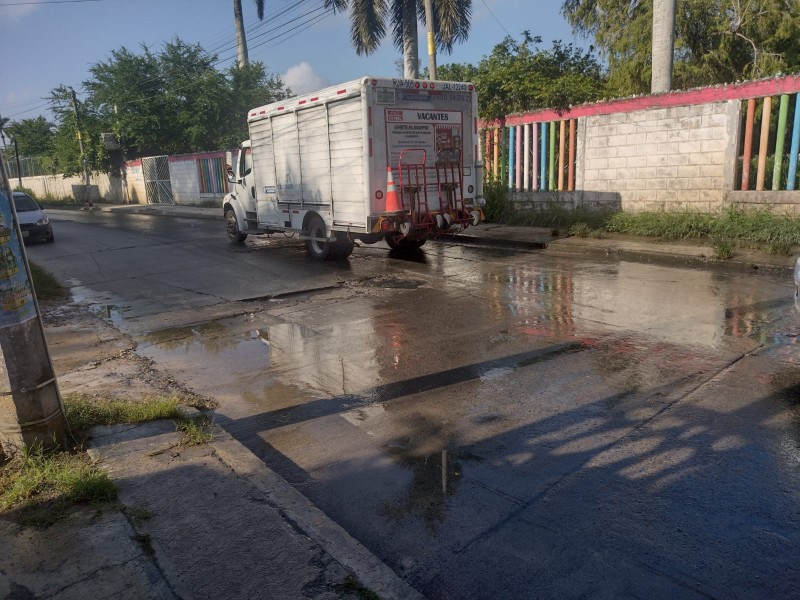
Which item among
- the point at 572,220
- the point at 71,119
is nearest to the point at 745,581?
the point at 572,220

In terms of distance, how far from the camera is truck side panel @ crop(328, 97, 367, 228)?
10820 mm

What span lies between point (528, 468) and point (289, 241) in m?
13.2

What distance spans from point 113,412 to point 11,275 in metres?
1.39

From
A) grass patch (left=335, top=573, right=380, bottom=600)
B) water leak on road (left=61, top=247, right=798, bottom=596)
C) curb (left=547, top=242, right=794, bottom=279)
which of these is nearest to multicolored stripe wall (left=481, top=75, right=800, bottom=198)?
curb (left=547, top=242, right=794, bottom=279)

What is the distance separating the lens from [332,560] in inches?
115

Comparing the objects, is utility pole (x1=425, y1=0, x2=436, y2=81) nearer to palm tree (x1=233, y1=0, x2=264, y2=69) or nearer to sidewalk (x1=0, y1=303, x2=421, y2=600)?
sidewalk (x1=0, y1=303, x2=421, y2=600)

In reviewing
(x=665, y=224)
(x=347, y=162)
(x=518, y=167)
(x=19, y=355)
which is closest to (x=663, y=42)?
(x=518, y=167)

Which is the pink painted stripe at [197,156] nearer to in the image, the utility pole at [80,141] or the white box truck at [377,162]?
the utility pole at [80,141]

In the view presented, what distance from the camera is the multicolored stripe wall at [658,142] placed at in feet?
38.3

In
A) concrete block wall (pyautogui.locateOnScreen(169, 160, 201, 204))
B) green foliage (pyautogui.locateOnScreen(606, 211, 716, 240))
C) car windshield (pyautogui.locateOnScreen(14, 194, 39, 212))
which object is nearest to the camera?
green foliage (pyautogui.locateOnScreen(606, 211, 716, 240))

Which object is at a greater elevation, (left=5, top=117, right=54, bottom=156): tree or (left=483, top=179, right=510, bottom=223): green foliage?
(left=5, top=117, right=54, bottom=156): tree

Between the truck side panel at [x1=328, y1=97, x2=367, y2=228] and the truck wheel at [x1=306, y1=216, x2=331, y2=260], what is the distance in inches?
28.7

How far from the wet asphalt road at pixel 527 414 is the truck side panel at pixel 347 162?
1.69 meters

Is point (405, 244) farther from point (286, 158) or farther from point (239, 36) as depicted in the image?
point (239, 36)
